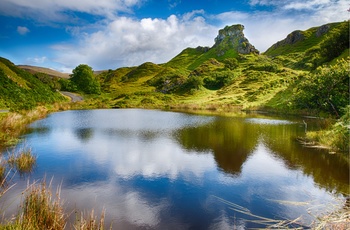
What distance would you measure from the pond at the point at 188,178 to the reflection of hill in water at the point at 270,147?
3.6 inches

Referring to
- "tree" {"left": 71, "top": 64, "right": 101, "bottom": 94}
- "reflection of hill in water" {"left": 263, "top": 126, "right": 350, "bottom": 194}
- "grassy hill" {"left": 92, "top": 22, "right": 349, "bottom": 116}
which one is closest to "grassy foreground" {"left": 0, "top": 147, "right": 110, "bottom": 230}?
"reflection of hill in water" {"left": 263, "top": 126, "right": 350, "bottom": 194}

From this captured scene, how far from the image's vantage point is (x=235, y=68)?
145375mm

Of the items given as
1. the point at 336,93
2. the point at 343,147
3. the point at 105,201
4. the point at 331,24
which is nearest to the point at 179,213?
the point at 105,201

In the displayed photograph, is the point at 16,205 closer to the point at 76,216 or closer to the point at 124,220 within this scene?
the point at 76,216

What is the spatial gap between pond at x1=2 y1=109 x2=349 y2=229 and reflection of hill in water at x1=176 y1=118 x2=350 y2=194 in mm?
92

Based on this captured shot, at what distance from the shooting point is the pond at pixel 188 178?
12.9 metres

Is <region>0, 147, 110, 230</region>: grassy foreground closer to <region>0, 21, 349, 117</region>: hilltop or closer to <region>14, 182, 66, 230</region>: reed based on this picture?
<region>14, 182, 66, 230</region>: reed

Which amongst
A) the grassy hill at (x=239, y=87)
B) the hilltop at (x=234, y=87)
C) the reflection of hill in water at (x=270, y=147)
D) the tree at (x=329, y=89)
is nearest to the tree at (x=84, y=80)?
the hilltop at (x=234, y=87)

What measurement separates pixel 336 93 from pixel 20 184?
34.8 metres

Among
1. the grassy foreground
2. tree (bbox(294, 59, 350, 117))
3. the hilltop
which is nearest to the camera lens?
the grassy foreground

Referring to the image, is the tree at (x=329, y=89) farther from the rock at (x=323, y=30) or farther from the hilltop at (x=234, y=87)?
the rock at (x=323, y=30)

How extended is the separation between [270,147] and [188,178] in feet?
45.7

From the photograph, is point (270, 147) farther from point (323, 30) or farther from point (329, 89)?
point (323, 30)

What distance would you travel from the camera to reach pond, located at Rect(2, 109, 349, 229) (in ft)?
42.2
